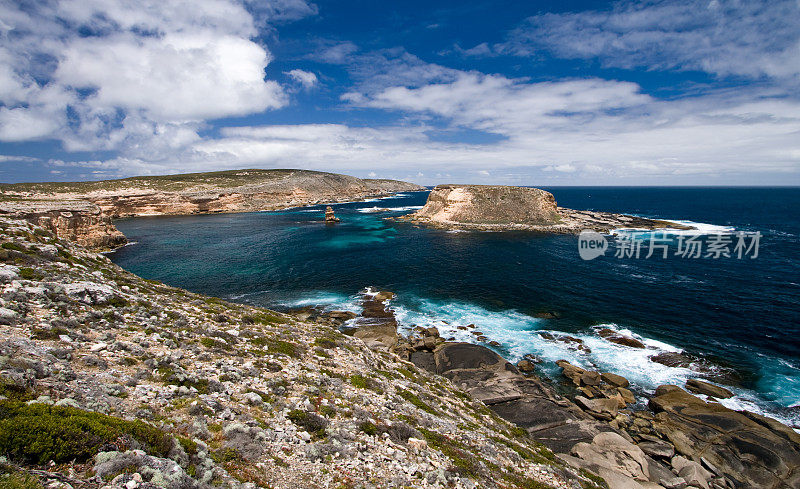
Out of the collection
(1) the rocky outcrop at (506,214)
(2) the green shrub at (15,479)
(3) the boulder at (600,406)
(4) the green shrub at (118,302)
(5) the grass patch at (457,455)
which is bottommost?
(3) the boulder at (600,406)

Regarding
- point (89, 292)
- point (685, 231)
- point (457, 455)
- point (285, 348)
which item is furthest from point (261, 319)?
point (685, 231)

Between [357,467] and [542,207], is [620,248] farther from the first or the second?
[357,467]

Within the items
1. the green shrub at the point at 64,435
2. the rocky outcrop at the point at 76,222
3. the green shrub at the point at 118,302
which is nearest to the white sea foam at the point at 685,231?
the green shrub at the point at 118,302

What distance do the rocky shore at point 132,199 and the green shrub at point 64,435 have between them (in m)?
70.4

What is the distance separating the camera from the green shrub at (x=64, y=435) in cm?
602

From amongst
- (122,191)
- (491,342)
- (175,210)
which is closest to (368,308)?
(491,342)

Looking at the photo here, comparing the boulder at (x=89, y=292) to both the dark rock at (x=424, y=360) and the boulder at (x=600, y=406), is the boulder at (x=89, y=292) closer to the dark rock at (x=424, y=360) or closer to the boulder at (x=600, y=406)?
the dark rock at (x=424, y=360)

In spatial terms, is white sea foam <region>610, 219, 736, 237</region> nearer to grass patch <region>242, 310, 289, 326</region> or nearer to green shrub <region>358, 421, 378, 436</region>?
grass patch <region>242, 310, 289, 326</region>

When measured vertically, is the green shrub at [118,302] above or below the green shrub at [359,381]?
above

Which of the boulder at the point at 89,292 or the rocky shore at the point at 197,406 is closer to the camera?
the rocky shore at the point at 197,406

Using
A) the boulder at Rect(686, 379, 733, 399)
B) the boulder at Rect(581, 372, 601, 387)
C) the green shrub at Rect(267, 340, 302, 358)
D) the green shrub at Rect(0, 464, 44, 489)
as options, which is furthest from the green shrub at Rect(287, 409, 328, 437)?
the boulder at Rect(686, 379, 733, 399)

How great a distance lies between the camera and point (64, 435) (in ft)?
21.5

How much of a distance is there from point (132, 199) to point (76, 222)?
257 feet

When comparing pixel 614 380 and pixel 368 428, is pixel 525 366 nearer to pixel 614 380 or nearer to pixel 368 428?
pixel 614 380
